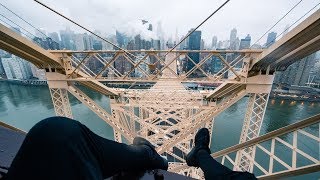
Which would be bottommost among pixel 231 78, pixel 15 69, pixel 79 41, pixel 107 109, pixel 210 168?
pixel 107 109

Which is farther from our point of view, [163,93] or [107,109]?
[107,109]

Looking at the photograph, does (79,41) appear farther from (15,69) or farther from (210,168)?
(210,168)

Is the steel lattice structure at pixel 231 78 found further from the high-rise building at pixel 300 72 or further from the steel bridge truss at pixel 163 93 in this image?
the high-rise building at pixel 300 72

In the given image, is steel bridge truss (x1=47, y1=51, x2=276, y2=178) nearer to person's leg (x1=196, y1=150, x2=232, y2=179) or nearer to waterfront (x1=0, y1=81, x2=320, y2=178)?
person's leg (x1=196, y1=150, x2=232, y2=179)

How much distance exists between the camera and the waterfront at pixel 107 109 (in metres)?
18.7

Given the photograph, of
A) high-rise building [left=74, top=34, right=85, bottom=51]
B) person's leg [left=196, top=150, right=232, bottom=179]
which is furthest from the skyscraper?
person's leg [left=196, top=150, right=232, bottom=179]

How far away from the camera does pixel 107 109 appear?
2470 cm

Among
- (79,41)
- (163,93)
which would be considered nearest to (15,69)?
(79,41)

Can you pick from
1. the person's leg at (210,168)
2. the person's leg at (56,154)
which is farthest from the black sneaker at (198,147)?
the person's leg at (56,154)

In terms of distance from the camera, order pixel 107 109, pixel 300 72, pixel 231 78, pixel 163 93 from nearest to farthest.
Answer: pixel 231 78 → pixel 163 93 → pixel 107 109 → pixel 300 72

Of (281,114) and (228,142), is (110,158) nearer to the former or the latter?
(228,142)

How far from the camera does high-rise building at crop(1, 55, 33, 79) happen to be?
40591 millimetres

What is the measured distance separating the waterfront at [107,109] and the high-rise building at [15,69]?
1173 cm

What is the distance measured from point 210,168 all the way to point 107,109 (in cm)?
2418
